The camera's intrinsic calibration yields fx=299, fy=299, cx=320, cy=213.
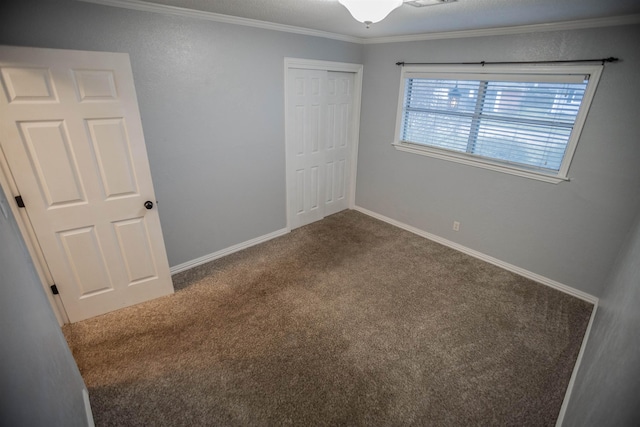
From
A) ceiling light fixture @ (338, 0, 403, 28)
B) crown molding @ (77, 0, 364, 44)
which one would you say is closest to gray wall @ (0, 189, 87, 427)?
crown molding @ (77, 0, 364, 44)

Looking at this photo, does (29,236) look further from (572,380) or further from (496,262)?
(496,262)

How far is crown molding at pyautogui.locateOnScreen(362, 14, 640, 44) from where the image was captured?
2223 millimetres

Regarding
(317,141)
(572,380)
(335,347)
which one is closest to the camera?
(572,380)

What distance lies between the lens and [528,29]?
262cm

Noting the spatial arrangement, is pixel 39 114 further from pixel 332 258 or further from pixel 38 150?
pixel 332 258

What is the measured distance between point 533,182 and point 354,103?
2380mm

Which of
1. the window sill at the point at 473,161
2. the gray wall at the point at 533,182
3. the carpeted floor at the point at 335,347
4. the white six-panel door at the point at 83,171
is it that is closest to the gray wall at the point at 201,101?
the white six-panel door at the point at 83,171

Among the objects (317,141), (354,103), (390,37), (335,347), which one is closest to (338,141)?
(317,141)

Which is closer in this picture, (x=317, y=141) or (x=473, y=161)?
(x=473, y=161)

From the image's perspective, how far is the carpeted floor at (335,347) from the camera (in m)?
1.82

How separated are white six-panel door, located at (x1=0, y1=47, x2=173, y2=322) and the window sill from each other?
2940 mm

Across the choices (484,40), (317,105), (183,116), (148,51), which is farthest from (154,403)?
(484,40)

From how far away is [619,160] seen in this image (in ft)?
7.98

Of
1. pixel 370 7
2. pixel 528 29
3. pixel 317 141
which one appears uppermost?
pixel 528 29
